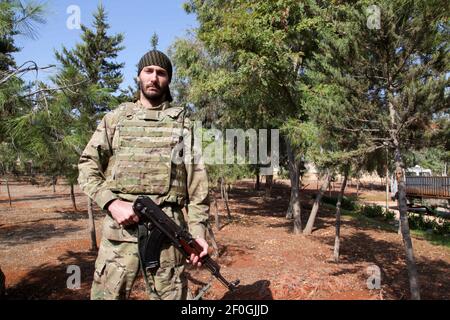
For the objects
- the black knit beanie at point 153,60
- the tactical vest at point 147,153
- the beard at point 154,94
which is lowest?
the tactical vest at point 147,153

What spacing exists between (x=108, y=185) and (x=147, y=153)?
346 millimetres

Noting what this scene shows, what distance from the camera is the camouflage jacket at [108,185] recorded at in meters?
2.46

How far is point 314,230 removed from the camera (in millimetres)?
14547

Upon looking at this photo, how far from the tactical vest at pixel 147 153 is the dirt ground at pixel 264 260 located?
13.9ft

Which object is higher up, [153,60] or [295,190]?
[153,60]

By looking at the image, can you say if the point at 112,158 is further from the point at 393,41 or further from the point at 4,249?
the point at 4,249

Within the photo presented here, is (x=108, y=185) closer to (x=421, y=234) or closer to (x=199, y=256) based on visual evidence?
(x=199, y=256)

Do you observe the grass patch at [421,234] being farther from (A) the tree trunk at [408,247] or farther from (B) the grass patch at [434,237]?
(A) the tree trunk at [408,247]

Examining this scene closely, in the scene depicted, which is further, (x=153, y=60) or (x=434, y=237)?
(x=434, y=237)

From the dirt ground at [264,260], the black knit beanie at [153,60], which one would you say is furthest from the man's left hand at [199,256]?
the dirt ground at [264,260]

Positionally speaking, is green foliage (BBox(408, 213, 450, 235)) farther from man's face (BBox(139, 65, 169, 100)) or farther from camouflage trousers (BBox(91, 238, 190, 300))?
man's face (BBox(139, 65, 169, 100))

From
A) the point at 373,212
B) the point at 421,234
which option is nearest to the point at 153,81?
the point at 421,234

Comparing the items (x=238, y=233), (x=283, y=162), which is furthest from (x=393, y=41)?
(x=283, y=162)

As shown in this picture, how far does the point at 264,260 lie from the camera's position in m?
9.42
